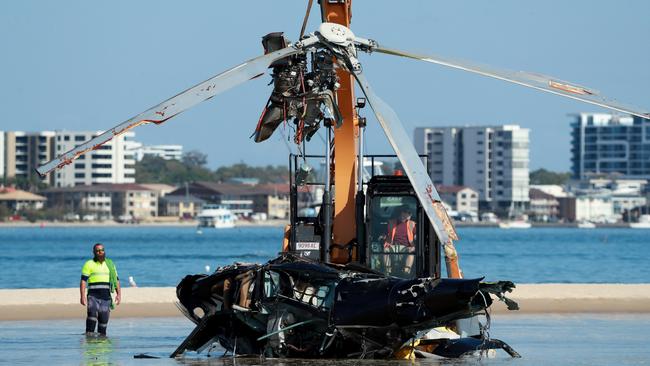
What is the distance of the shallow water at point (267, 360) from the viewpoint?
19000mm

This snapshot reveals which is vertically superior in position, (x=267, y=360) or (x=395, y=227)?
(x=395, y=227)

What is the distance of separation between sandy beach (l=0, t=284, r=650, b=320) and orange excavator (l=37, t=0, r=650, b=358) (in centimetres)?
929

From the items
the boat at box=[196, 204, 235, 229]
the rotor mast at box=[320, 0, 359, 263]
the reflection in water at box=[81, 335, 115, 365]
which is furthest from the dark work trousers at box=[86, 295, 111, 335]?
the boat at box=[196, 204, 235, 229]

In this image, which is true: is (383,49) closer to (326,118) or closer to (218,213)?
(326,118)

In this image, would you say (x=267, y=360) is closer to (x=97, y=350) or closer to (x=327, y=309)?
(x=327, y=309)

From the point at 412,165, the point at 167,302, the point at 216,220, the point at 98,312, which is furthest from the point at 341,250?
the point at 216,220

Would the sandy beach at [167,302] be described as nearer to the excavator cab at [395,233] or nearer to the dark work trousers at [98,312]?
the dark work trousers at [98,312]

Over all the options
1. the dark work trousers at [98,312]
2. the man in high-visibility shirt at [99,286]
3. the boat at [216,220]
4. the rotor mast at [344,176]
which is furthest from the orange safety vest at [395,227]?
the boat at [216,220]

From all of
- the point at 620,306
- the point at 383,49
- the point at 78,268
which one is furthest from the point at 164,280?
the point at 383,49

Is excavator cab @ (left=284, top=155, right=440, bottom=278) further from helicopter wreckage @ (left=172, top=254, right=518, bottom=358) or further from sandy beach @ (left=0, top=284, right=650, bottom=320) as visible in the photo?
sandy beach @ (left=0, top=284, right=650, bottom=320)

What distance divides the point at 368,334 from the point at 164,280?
118ft

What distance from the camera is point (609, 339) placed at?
22.4 meters

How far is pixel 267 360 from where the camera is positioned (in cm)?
1838

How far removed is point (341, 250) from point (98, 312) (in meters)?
4.81
